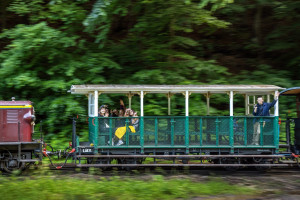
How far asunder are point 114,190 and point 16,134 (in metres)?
4.50

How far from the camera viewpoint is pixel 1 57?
13117mm

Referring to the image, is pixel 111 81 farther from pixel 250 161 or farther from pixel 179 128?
pixel 250 161

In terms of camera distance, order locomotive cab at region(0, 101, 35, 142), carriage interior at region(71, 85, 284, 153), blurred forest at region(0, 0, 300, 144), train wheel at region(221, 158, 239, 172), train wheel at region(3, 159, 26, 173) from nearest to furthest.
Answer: train wheel at region(3, 159, 26, 173), carriage interior at region(71, 85, 284, 153), locomotive cab at region(0, 101, 35, 142), train wheel at region(221, 158, 239, 172), blurred forest at region(0, 0, 300, 144)

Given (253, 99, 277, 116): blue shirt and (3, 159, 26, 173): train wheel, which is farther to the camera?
(253, 99, 277, 116): blue shirt

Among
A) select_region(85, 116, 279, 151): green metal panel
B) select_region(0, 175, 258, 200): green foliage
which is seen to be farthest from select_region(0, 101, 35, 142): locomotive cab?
select_region(0, 175, 258, 200): green foliage

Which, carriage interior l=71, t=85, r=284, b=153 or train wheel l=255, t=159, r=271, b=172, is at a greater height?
carriage interior l=71, t=85, r=284, b=153

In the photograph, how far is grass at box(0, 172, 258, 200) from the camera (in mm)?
6477

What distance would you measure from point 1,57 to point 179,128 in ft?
25.0

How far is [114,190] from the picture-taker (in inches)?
273

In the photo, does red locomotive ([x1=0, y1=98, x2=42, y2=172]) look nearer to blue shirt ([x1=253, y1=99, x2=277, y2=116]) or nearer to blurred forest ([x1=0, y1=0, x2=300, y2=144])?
blurred forest ([x1=0, y1=0, x2=300, y2=144])

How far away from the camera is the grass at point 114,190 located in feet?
21.2

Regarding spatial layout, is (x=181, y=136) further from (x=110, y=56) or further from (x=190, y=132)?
(x=110, y=56)

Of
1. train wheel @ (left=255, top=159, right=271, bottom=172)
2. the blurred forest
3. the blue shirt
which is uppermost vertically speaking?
the blurred forest

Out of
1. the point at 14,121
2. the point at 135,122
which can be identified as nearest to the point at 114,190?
the point at 135,122
